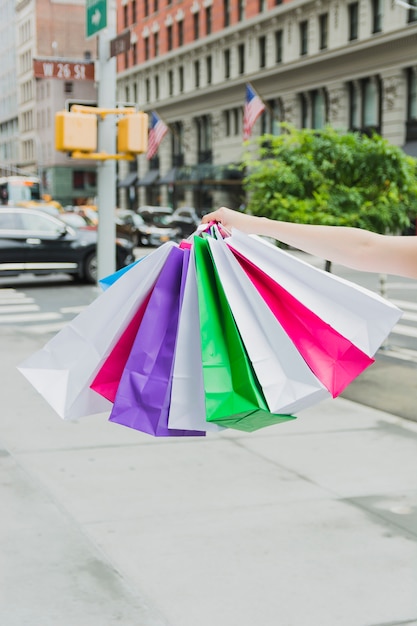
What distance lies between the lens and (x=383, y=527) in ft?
16.8

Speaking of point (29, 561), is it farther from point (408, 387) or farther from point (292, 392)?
point (408, 387)

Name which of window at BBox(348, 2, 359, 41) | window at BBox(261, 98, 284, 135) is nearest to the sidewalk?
window at BBox(348, 2, 359, 41)

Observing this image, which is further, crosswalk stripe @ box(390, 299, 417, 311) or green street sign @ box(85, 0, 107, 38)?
crosswalk stripe @ box(390, 299, 417, 311)

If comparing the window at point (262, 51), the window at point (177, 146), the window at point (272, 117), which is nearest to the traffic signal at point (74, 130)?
the window at point (272, 117)

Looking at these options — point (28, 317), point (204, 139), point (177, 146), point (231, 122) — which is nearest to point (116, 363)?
point (28, 317)

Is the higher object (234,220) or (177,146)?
(177,146)

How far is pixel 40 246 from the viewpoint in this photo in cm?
2041

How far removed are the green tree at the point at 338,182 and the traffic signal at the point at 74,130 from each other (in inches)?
79.2

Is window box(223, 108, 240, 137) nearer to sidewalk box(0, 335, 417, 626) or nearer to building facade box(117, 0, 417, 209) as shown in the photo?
building facade box(117, 0, 417, 209)

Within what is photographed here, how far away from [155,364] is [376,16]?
132ft

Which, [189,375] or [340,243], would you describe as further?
[189,375]

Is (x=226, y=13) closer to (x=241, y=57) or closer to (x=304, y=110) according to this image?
(x=241, y=57)

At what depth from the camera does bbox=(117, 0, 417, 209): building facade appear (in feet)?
130

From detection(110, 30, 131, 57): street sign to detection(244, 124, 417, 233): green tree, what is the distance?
2.04 m
